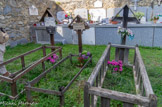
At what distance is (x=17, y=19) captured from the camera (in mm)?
6934

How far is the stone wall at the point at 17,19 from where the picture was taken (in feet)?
20.7

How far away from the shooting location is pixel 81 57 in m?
4.17

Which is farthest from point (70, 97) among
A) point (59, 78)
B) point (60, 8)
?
point (60, 8)

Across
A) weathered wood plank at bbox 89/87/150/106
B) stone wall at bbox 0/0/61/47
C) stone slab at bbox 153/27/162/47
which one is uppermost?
stone wall at bbox 0/0/61/47

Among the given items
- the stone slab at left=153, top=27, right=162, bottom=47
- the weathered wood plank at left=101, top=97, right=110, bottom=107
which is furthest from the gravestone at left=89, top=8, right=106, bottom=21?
the weathered wood plank at left=101, top=97, right=110, bottom=107

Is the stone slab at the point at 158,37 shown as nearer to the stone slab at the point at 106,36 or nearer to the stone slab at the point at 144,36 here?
the stone slab at the point at 144,36

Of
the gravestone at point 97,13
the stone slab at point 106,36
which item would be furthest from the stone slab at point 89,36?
the gravestone at point 97,13

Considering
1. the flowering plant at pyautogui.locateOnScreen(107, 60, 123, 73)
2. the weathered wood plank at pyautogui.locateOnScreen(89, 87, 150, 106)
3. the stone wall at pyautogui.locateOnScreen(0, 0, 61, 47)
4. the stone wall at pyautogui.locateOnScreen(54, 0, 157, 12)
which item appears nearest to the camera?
the weathered wood plank at pyautogui.locateOnScreen(89, 87, 150, 106)

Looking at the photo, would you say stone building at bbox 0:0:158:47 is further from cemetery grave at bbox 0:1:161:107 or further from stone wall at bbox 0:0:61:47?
cemetery grave at bbox 0:1:161:107

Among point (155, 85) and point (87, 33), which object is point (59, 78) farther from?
point (87, 33)

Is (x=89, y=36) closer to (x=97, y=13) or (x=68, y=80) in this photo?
(x=68, y=80)

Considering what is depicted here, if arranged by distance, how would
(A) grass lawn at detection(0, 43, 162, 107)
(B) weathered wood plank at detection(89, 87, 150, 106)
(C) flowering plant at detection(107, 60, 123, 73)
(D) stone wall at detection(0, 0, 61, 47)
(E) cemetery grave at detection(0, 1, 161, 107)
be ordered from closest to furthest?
(B) weathered wood plank at detection(89, 87, 150, 106) → (E) cemetery grave at detection(0, 1, 161, 107) → (A) grass lawn at detection(0, 43, 162, 107) → (C) flowering plant at detection(107, 60, 123, 73) → (D) stone wall at detection(0, 0, 61, 47)

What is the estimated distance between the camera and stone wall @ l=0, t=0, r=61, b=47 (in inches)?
248

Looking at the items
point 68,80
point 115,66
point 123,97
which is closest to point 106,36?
point 115,66
